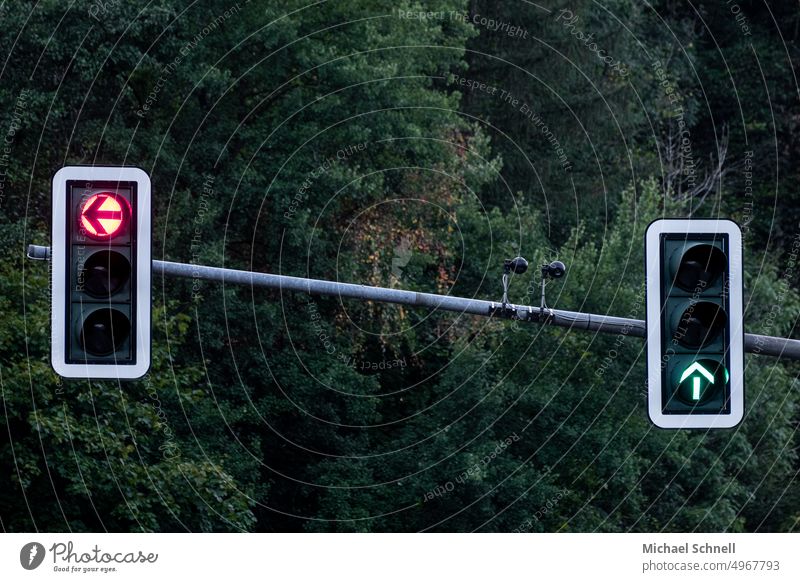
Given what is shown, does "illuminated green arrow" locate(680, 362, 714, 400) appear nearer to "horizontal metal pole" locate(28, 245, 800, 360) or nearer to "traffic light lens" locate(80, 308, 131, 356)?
"horizontal metal pole" locate(28, 245, 800, 360)

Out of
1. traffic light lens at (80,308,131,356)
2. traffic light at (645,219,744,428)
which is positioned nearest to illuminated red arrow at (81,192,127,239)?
traffic light lens at (80,308,131,356)

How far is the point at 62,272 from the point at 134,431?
23476mm

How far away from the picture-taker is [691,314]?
11.8 meters

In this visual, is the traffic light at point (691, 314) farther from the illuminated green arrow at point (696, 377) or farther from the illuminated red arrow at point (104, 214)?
the illuminated red arrow at point (104, 214)

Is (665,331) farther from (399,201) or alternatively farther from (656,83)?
(656,83)

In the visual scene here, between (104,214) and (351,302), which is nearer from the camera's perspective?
(104,214)

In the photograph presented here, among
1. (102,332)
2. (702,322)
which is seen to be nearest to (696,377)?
(702,322)

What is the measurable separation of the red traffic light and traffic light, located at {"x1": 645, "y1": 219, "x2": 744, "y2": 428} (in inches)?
146

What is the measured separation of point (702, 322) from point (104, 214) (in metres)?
4.28

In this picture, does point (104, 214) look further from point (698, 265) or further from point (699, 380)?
point (699, 380)

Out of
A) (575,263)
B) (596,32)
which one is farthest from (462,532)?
(596,32)

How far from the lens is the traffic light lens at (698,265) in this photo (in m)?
11.8

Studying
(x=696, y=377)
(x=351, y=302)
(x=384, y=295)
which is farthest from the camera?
(x=351, y=302)

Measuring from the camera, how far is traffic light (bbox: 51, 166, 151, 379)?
11727 millimetres
